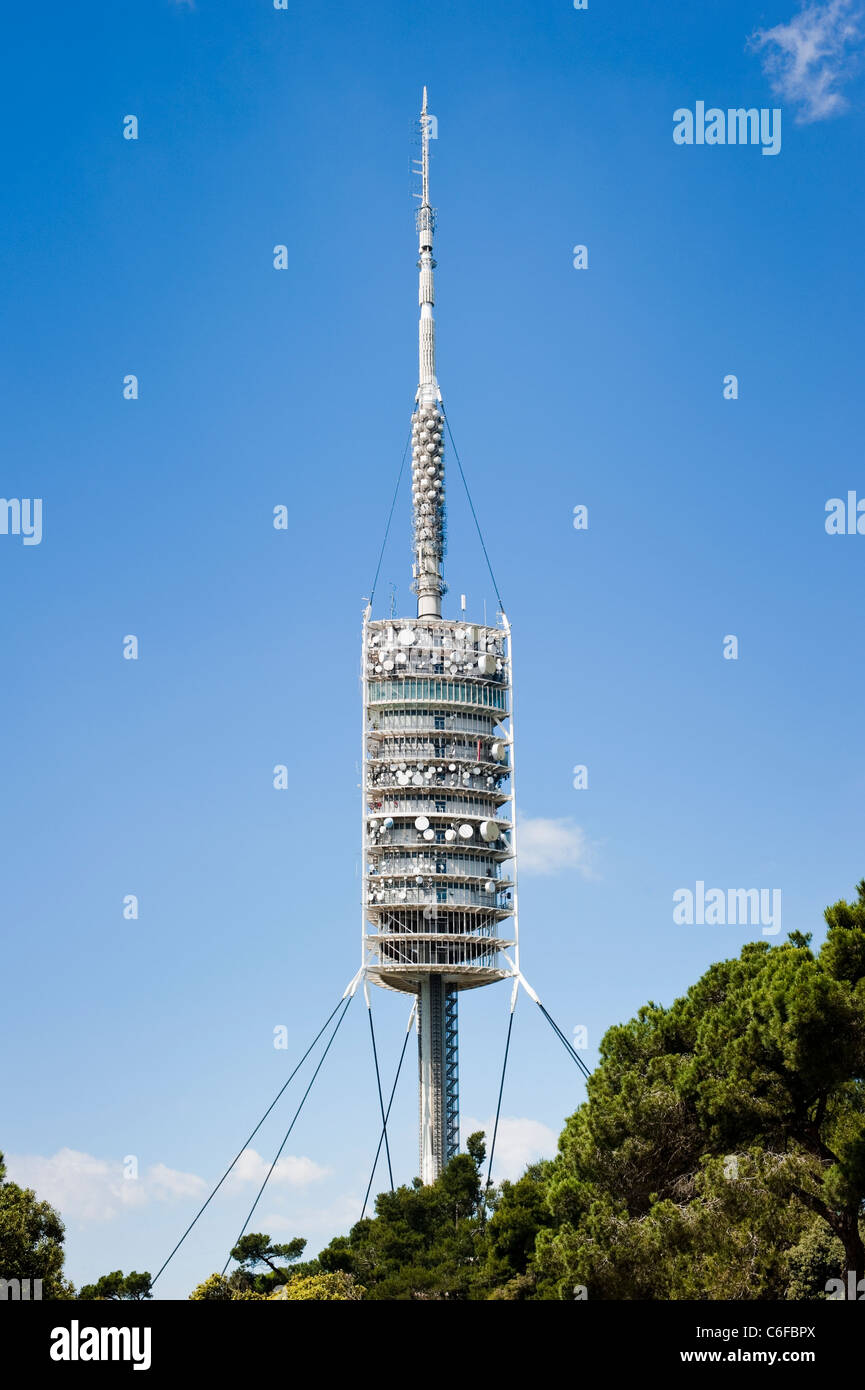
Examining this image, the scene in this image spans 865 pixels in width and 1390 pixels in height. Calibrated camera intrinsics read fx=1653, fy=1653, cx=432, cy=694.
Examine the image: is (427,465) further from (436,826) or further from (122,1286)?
(122,1286)

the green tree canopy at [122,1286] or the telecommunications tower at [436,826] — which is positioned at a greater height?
the telecommunications tower at [436,826]

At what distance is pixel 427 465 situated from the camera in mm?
116750

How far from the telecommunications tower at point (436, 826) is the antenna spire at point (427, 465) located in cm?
439

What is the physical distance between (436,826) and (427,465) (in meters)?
26.6

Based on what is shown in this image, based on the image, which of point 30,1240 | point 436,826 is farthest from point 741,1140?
point 436,826

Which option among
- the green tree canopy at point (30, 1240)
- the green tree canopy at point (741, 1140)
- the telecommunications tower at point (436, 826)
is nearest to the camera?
the green tree canopy at point (741, 1140)

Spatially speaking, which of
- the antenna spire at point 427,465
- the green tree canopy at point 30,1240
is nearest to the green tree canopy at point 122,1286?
the green tree canopy at point 30,1240

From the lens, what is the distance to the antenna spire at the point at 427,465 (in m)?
115

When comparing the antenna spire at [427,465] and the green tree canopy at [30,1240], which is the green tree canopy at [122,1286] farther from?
the antenna spire at [427,465]

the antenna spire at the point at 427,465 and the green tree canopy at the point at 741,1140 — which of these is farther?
the antenna spire at the point at 427,465

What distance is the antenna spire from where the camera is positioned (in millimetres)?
114812

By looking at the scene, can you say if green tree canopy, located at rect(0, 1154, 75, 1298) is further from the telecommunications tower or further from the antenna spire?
the antenna spire
